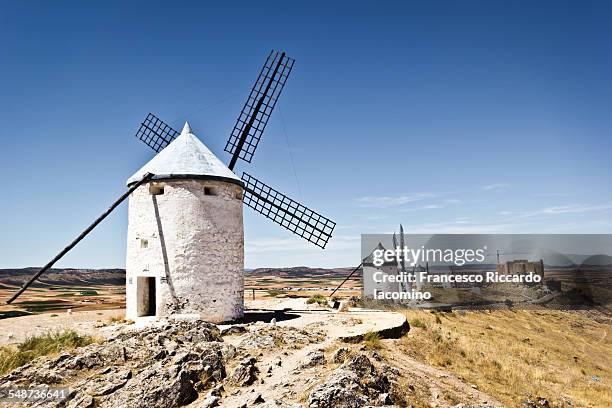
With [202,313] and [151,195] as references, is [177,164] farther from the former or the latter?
[202,313]

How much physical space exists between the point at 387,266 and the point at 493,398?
15859 millimetres

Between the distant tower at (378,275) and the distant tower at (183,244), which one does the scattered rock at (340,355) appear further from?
the distant tower at (378,275)

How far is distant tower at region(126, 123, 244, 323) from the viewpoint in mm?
13250

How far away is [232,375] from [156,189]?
23.6ft

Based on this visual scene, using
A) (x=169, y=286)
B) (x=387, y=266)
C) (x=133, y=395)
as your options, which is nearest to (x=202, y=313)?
(x=169, y=286)

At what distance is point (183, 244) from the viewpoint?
523 inches

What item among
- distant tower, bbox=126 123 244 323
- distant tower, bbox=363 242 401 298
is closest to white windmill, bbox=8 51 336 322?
distant tower, bbox=126 123 244 323

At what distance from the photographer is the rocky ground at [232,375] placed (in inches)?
296

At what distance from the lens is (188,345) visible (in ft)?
32.4

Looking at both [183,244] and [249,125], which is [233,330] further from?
[249,125]

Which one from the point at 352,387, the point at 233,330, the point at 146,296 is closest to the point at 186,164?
the point at 146,296

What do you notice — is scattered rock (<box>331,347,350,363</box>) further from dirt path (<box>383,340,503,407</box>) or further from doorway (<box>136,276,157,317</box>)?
doorway (<box>136,276,157,317</box>)

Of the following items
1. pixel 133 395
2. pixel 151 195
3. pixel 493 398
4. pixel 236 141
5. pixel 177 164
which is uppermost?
pixel 236 141

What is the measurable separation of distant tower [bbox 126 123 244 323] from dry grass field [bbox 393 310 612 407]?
5.50 metres
